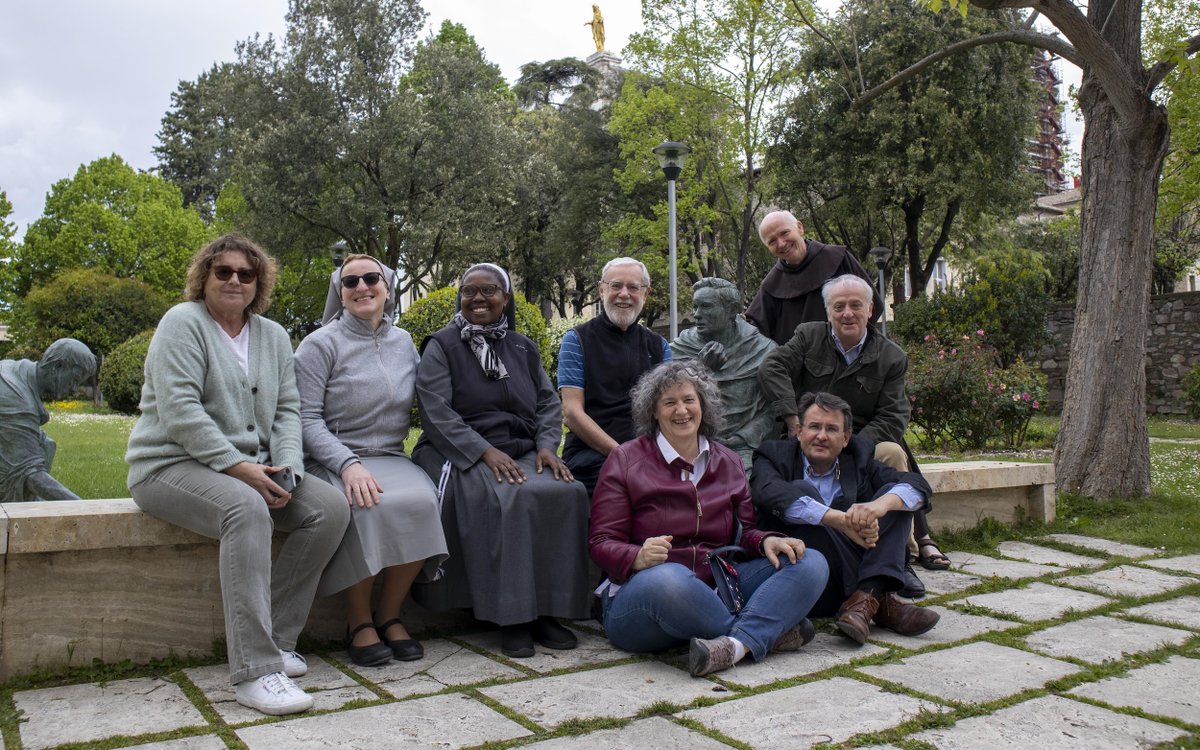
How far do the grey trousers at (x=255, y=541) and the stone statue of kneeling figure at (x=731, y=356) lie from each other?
2101 mm

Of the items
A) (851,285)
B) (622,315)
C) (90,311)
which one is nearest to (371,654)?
(622,315)

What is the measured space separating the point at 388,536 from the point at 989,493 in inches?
168

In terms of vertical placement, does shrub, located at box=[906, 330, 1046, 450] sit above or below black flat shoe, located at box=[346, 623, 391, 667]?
above

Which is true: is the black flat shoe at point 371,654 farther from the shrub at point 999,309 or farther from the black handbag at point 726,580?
the shrub at point 999,309

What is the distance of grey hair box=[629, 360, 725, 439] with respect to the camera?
3.88m

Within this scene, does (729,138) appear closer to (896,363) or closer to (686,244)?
(686,244)

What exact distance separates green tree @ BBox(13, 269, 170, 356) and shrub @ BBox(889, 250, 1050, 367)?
62.7ft

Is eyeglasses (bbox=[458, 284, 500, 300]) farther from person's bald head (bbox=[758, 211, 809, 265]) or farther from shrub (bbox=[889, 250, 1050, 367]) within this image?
shrub (bbox=[889, 250, 1050, 367])

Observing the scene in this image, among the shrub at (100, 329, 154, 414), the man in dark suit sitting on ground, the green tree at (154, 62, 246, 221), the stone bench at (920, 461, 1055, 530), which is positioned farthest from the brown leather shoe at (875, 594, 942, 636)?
the green tree at (154, 62, 246, 221)

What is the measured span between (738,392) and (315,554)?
7.75 ft

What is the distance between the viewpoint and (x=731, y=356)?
5023 mm

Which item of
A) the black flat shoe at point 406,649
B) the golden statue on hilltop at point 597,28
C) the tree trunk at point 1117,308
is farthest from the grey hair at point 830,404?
the golden statue on hilltop at point 597,28

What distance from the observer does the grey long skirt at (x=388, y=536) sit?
3633 mm

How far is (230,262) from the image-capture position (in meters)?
3.66
